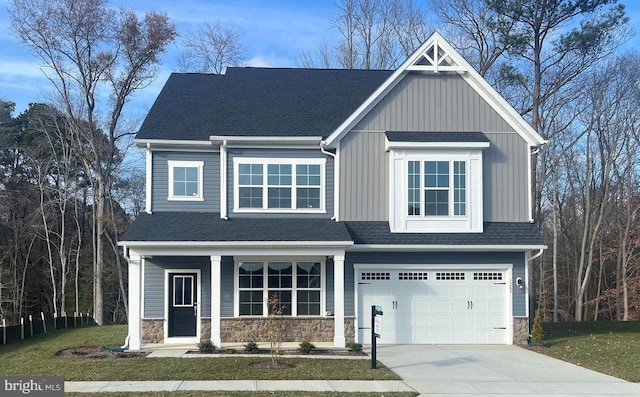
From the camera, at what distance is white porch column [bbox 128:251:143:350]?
54.3 feet

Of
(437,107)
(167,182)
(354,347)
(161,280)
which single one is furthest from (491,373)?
(167,182)

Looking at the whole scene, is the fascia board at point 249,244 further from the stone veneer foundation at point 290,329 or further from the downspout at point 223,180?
the stone veneer foundation at point 290,329

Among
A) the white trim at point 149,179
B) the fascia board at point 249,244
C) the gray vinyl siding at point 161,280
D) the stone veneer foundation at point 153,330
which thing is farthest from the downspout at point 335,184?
the stone veneer foundation at point 153,330

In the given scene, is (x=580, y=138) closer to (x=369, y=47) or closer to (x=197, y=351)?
(x=369, y=47)

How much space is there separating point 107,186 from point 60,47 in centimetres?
703

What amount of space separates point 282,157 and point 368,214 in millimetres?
2868

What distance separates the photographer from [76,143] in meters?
36.7

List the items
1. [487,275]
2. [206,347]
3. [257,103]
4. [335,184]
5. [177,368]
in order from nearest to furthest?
[177,368], [206,347], [487,275], [335,184], [257,103]

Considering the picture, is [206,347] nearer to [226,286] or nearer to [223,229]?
[226,286]

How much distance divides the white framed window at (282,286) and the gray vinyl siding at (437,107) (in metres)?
4.63

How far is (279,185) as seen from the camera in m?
18.5

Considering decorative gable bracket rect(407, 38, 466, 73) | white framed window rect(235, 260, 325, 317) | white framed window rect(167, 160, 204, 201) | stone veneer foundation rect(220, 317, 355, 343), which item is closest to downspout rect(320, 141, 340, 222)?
white framed window rect(235, 260, 325, 317)

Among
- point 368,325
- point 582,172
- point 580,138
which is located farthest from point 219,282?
point 582,172

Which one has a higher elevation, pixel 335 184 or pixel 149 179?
pixel 149 179
